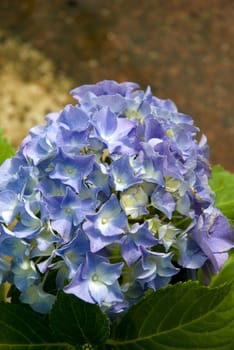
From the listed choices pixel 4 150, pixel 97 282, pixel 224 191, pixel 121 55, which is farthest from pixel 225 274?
pixel 121 55

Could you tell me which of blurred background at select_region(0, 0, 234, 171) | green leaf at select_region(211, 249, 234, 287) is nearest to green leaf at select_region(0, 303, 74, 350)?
green leaf at select_region(211, 249, 234, 287)

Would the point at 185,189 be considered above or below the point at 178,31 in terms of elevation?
above

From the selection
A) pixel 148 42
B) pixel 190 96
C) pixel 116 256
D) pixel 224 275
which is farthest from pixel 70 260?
pixel 148 42

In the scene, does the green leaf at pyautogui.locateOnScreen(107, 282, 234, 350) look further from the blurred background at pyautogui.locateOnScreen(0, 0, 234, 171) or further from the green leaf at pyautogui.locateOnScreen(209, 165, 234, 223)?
the blurred background at pyautogui.locateOnScreen(0, 0, 234, 171)

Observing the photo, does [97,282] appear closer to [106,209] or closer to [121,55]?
[106,209]

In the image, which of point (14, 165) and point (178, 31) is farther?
point (178, 31)

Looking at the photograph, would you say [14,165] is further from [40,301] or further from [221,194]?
[221,194]

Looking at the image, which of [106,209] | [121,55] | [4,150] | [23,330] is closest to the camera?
[106,209]
